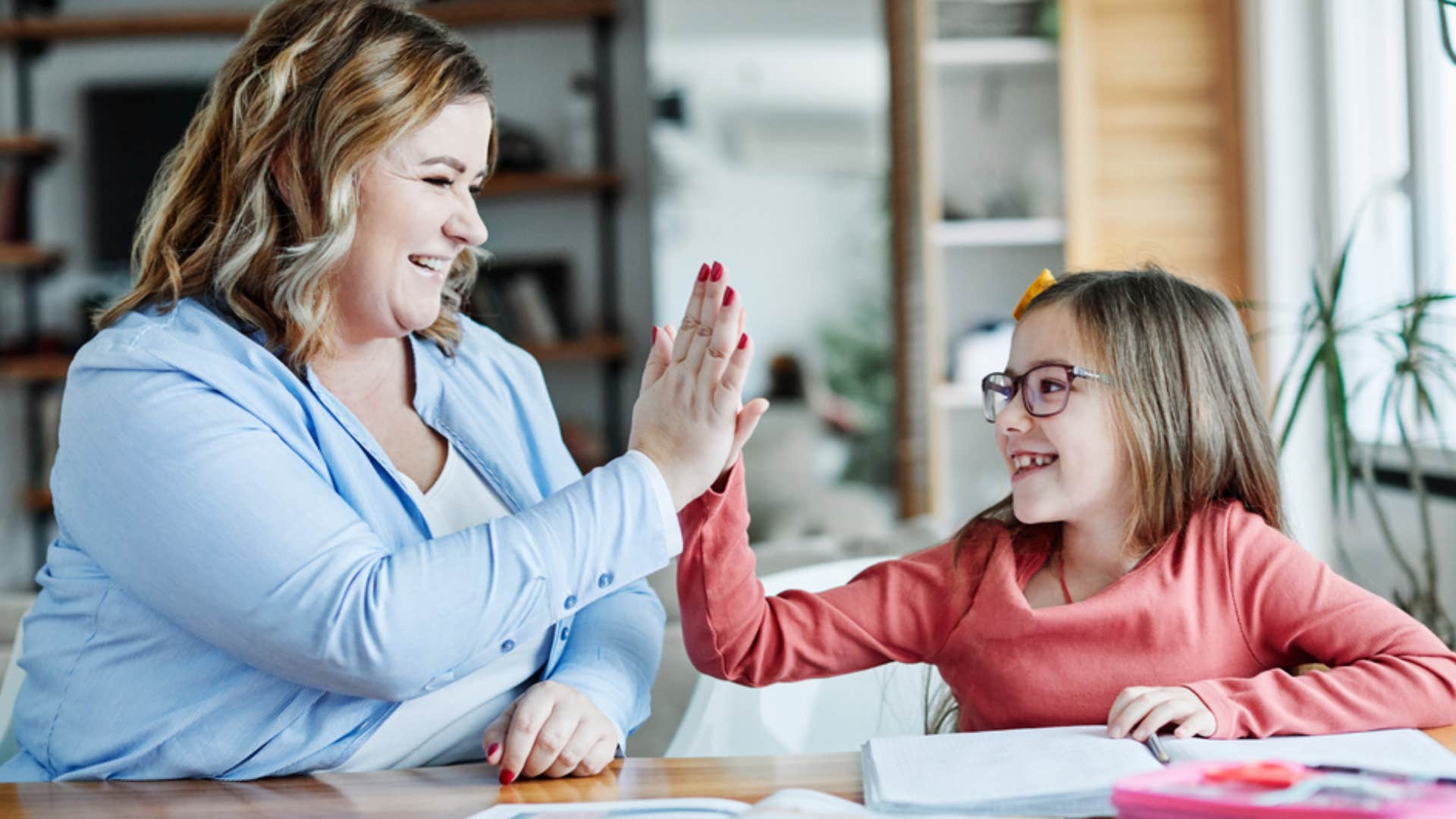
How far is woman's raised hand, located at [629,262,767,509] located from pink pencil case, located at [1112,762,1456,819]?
0.45 metres

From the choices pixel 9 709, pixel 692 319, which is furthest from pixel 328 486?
pixel 9 709

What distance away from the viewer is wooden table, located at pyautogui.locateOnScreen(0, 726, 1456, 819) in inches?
39.8

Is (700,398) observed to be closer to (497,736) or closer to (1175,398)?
(497,736)

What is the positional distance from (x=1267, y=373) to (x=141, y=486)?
338 cm

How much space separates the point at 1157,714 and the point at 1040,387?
36 centimetres

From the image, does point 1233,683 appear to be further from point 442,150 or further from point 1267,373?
point 1267,373

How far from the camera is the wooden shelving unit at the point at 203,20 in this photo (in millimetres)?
4914

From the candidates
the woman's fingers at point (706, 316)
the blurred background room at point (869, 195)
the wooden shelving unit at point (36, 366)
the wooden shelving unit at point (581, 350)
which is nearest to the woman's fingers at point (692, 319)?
the woman's fingers at point (706, 316)

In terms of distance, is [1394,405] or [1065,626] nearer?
[1065,626]

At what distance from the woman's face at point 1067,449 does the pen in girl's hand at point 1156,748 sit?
0.27 m

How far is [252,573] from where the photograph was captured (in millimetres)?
1060

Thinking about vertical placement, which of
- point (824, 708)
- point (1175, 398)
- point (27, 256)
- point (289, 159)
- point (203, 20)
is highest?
point (203, 20)

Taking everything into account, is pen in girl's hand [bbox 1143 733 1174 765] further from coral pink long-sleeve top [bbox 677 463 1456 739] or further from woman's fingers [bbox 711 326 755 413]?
woman's fingers [bbox 711 326 755 413]

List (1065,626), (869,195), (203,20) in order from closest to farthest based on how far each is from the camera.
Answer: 1. (1065,626)
2. (869,195)
3. (203,20)
